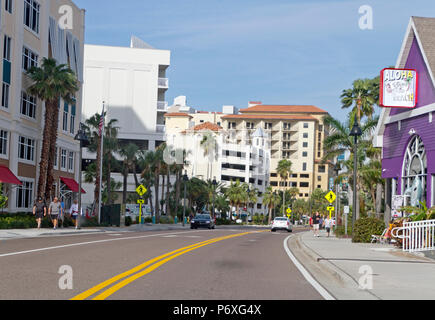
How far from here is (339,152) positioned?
51.1 metres

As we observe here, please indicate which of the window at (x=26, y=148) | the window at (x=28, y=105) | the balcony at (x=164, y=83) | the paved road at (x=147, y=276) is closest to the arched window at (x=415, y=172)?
the paved road at (x=147, y=276)

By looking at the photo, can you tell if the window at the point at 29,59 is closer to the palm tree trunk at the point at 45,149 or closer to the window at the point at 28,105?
the window at the point at 28,105

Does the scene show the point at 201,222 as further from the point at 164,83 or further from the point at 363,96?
the point at 164,83

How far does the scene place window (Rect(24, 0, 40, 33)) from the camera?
45.9m

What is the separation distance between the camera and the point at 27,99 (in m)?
46.8

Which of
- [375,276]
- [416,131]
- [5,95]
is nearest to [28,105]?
[5,95]

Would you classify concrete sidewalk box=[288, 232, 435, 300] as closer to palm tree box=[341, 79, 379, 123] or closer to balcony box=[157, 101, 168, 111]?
palm tree box=[341, 79, 379, 123]

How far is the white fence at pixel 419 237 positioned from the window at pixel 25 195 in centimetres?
3059

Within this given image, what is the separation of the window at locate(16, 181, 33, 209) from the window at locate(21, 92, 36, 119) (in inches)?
197

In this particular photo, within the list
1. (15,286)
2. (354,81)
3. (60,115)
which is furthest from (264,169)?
(15,286)

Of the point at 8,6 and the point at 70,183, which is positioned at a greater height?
the point at 8,6

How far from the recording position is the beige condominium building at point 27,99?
4256cm

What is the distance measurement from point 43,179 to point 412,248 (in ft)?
A: 91.1

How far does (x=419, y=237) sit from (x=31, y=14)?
3461 cm
